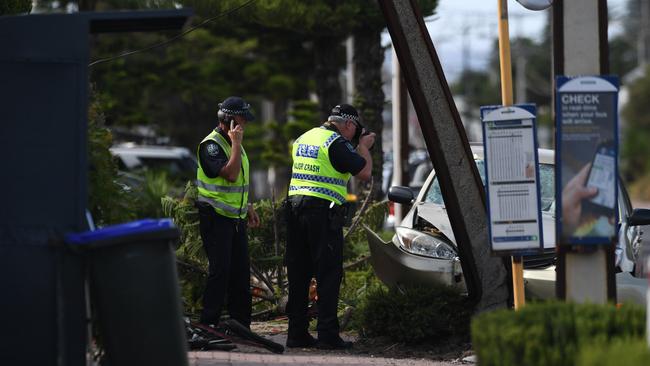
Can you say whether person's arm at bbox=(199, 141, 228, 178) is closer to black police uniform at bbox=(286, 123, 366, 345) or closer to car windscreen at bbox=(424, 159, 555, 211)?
black police uniform at bbox=(286, 123, 366, 345)

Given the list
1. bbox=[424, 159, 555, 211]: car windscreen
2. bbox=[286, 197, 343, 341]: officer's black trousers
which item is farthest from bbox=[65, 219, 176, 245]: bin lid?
bbox=[424, 159, 555, 211]: car windscreen

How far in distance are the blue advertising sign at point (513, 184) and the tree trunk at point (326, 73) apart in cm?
1354

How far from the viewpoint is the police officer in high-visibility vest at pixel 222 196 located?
9633mm

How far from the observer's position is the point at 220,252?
380 inches

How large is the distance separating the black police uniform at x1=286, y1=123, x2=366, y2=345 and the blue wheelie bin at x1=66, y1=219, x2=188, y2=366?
3227 millimetres

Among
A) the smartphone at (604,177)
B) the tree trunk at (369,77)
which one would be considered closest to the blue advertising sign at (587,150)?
the smartphone at (604,177)

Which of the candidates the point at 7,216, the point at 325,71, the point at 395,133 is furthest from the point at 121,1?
the point at 7,216

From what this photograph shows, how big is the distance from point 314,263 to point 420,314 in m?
0.93

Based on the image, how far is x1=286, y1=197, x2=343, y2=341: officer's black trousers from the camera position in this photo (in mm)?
9688

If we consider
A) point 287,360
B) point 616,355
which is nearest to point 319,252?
point 287,360

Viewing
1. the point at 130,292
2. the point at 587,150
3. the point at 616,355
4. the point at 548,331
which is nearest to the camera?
the point at 616,355

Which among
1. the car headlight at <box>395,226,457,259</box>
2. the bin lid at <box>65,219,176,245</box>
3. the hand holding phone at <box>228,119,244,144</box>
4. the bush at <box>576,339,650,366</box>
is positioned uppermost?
the hand holding phone at <box>228,119,244,144</box>

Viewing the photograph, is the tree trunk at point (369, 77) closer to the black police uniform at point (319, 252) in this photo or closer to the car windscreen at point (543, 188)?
the car windscreen at point (543, 188)

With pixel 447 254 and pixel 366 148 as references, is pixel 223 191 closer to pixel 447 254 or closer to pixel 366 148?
pixel 366 148
